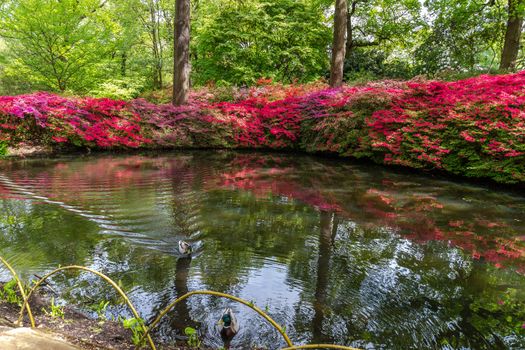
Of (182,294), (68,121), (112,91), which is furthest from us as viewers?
(112,91)

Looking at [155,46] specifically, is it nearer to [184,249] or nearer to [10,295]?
[184,249]

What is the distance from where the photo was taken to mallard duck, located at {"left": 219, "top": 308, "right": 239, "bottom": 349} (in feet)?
7.84

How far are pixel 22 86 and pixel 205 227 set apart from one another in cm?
1982

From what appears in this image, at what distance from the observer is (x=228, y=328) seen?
240 centimetres

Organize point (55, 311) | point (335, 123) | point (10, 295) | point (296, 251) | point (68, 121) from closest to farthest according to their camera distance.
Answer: point (55, 311), point (10, 295), point (296, 251), point (335, 123), point (68, 121)

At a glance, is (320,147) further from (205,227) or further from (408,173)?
(205,227)

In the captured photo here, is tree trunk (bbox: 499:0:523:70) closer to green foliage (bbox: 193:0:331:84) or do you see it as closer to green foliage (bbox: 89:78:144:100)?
green foliage (bbox: 193:0:331:84)

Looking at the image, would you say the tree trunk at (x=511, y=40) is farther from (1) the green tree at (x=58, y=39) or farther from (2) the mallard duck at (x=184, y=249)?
(1) the green tree at (x=58, y=39)

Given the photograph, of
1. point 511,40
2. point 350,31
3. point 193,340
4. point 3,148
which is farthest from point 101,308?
point 350,31

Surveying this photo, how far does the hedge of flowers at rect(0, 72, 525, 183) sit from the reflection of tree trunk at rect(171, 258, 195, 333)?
6074 millimetres

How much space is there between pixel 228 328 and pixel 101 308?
109 centimetres

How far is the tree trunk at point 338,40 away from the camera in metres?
11.2

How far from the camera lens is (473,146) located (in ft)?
23.2

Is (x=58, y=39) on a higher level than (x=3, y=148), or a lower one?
higher
